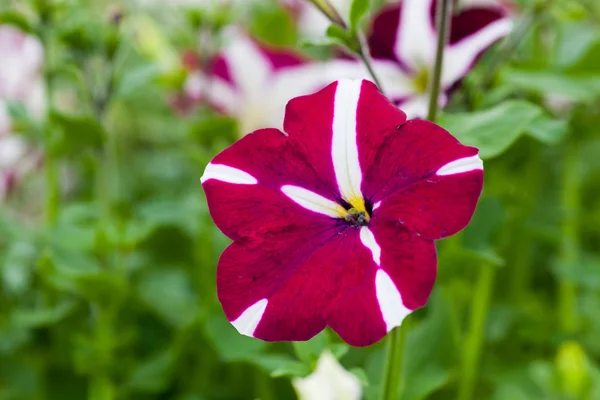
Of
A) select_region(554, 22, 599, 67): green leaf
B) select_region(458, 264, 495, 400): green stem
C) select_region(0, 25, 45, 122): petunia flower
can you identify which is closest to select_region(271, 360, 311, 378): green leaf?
select_region(458, 264, 495, 400): green stem

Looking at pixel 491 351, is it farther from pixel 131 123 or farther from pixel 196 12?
pixel 131 123

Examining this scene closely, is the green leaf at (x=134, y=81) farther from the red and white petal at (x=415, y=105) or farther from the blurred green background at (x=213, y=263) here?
the red and white petal at (x=415, y=105)

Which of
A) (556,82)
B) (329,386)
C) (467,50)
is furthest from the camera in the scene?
(556,82)

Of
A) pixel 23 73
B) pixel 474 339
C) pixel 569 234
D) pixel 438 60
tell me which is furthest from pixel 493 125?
pixel 23 73

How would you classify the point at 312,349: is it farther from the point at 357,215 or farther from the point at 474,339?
the point at 474,339

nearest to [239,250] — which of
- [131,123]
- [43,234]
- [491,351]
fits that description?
[43,234]

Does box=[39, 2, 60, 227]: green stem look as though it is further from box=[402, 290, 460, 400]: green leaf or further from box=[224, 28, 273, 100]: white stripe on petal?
box=[402, 290, 460, 400]: green leaf
